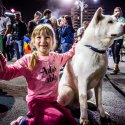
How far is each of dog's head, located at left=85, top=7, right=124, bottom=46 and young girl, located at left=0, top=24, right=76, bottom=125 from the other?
67 centimetres

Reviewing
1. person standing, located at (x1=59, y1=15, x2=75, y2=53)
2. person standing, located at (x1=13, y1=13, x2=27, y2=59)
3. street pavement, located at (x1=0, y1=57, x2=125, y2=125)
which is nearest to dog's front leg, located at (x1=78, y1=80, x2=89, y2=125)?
street pavement, located at (x1=0, y1=57, x2=125, y2=125)

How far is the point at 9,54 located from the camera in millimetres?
12227

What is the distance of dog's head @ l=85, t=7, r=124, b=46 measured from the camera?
10.4 feet

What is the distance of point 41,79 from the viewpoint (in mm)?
2730

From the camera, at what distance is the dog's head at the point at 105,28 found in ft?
10.4

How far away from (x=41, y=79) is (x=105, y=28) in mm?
1145

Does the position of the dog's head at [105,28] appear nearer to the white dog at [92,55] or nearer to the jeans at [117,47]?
the white dog at [92,55]

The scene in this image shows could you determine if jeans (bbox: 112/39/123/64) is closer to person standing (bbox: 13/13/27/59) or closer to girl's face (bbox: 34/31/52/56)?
person standing (bbox: 13/13/27/59)

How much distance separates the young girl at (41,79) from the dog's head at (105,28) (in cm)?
67

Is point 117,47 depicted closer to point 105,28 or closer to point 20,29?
point 20,29

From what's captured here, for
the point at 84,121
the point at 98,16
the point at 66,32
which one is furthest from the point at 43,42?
the point at 66,32

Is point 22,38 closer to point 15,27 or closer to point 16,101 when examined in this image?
point 15,27

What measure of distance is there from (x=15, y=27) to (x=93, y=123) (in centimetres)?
695

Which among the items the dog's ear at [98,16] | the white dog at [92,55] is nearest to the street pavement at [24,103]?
the white dog at [92,55]
